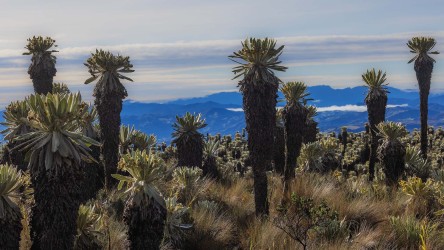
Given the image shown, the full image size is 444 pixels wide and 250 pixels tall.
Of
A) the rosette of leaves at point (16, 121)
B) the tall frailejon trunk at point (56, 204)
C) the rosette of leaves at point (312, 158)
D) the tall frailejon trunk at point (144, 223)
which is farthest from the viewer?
the rosette of leaves at point (312, 158)

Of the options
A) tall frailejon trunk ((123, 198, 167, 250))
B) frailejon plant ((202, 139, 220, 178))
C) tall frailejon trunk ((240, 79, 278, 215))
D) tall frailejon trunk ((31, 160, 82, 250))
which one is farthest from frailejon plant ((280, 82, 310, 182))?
tall frailejon trunk ((31, 160, 82, 250))

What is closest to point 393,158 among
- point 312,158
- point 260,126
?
point 312,158

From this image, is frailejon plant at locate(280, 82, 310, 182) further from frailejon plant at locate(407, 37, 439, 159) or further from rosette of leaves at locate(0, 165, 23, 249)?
frailejon plant at locate(407, 37, 439, 159)

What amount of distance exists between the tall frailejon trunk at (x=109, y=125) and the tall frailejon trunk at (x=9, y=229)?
829cm

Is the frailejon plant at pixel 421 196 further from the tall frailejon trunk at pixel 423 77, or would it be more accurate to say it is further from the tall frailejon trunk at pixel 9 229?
the tall frailejon trunk at pixel 423 77

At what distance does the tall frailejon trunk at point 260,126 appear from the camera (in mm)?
13180

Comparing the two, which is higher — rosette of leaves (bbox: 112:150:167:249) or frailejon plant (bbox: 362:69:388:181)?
frailejon plant (bbox: 362:69:388:181)

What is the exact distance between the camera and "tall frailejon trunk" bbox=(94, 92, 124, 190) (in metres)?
16.2

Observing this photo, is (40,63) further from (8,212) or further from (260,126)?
(8,212)

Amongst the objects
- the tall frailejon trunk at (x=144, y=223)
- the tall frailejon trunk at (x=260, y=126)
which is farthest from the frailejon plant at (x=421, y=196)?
the tall frailejon trunk at (x=144, y=223)

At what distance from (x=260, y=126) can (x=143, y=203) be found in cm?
537

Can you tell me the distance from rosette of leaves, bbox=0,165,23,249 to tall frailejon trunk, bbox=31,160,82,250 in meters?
0.35

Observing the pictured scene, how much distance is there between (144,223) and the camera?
8797mm

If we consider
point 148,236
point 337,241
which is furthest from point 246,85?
point 148,236
